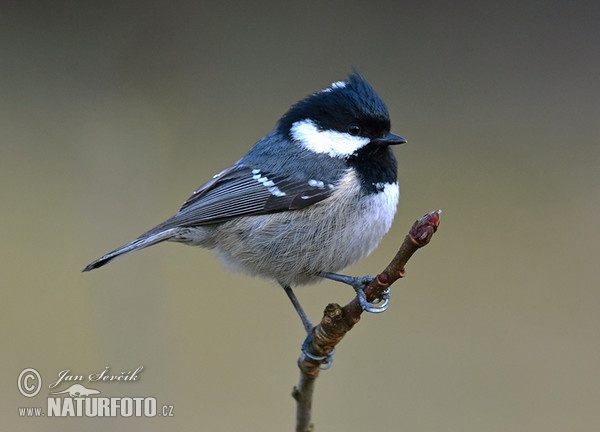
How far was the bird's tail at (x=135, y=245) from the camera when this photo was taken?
65.7 inches

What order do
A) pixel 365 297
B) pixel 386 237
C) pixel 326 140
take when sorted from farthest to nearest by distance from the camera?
1. pixel 386 237
2. pixel 326 140
3. pixel 365 297

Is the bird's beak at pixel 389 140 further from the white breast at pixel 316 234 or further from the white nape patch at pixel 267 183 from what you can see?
the white nape patch at pixel 267 183

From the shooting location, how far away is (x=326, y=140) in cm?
188

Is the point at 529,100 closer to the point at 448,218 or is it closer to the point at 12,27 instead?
the point at 448,218

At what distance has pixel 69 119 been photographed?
3039mm

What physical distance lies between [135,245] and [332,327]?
569 mm

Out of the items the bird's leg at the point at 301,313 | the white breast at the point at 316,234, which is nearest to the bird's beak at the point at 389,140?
the white breast at the point at 316,234

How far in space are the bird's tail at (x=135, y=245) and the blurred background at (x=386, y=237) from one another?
0.14 feet

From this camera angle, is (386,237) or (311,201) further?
(386,237)

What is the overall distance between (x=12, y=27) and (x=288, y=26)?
1.27 meters

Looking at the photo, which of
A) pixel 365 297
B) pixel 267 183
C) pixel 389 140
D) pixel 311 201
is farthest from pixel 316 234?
pixel 365 297

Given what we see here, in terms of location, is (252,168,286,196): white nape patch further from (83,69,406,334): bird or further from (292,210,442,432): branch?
(292,210,442,432): branch

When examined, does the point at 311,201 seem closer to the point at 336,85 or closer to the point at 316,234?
the point at 316,234

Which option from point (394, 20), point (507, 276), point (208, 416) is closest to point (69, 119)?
point (208, 416)
